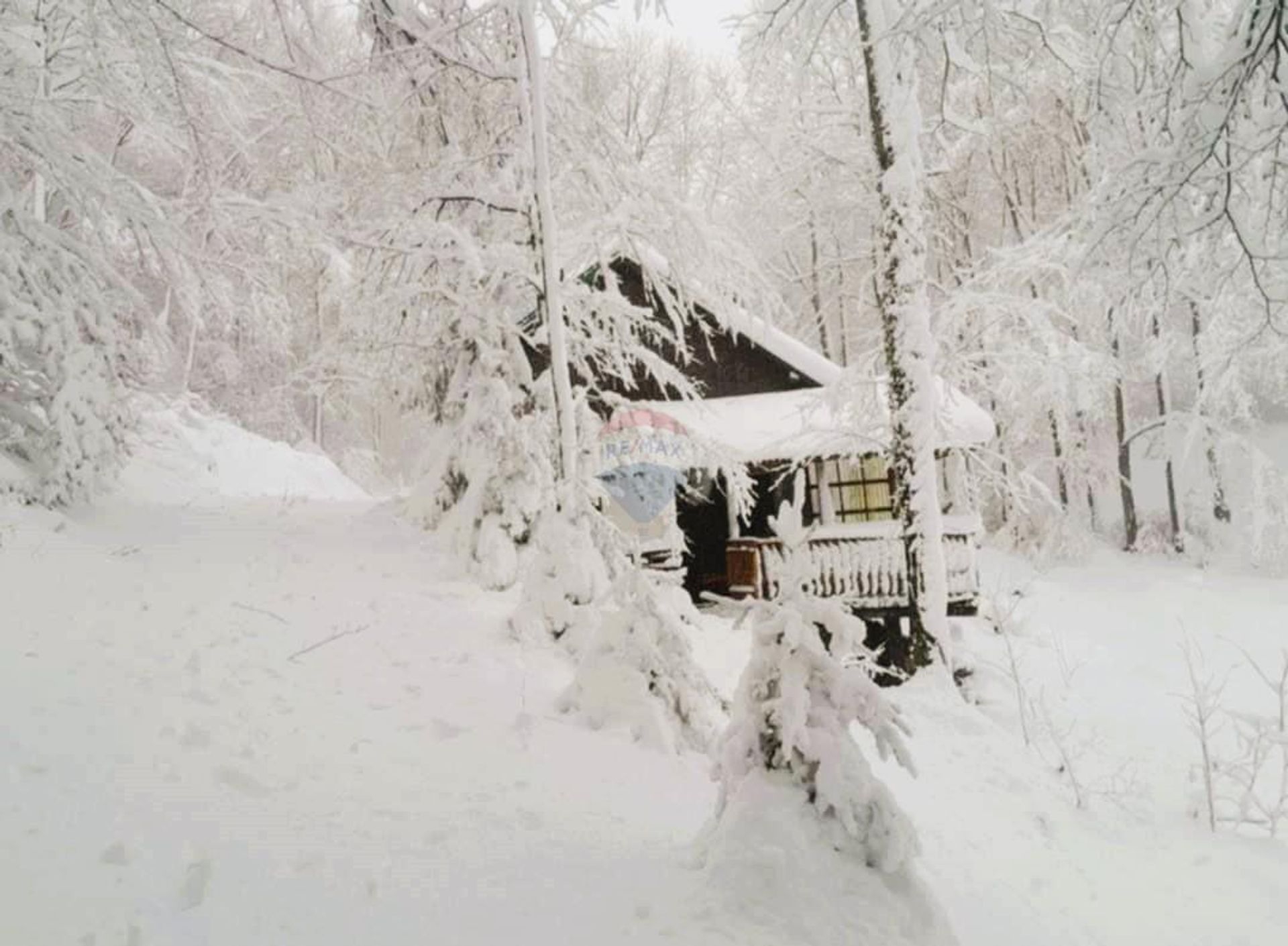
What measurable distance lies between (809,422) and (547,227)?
Result: 25.0 ft

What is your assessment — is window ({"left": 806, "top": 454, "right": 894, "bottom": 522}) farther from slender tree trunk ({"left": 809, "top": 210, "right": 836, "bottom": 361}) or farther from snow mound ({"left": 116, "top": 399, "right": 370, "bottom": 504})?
slender tree trunk ({"left": 809, "top": 210, "right": 836, "bottom": 361})

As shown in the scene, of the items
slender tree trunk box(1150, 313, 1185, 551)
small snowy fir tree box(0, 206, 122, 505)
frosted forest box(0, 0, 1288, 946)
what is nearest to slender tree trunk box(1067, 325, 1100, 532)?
slender tree trunk box(1150, 313, 1185, 551)

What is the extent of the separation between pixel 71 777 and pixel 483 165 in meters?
7.83

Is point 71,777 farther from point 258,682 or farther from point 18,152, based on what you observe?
point 18,152

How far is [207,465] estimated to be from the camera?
16984 mm

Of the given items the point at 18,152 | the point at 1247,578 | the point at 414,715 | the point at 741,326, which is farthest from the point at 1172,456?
the point at 18,152

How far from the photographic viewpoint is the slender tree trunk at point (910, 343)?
1086 cm

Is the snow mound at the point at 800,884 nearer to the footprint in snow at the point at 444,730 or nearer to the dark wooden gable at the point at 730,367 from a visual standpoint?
the footprint in snow at the point at 444,730

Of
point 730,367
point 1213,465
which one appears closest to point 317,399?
point 730,367

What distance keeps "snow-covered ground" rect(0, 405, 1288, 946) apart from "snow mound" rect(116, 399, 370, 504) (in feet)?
8.81

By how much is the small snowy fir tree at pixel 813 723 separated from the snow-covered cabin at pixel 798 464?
20.4 ft

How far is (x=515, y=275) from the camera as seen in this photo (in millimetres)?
9648

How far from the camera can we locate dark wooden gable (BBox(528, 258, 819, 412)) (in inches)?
649

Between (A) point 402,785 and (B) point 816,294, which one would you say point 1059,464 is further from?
(A) point 402,785
